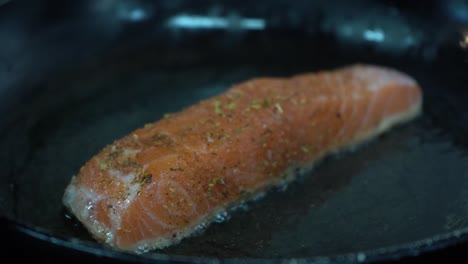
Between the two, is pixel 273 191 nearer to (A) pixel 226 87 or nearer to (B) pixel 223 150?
(B) pixel 223 150

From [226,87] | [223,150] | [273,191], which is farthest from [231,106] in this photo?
[226,87]

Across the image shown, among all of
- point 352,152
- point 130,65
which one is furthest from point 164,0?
point 352,152

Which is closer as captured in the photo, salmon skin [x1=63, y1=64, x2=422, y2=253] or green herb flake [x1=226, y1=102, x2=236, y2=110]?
salmon skin [x1=63, y1=64, x2=422, y2=253]

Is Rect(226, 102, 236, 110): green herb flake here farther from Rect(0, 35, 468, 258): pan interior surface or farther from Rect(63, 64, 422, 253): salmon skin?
Rect(0, 35, 468, 258): pan interior surface

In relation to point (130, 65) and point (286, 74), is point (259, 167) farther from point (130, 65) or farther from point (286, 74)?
point (130, 65)

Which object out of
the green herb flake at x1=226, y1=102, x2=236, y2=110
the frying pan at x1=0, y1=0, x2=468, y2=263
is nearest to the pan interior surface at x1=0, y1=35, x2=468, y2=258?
the frying pan at x1=0, y1=0, x2=468, y2=263

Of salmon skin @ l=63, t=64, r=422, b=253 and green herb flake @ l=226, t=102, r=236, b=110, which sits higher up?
green herb flake @ l=226, t=102, r=236, b=110
